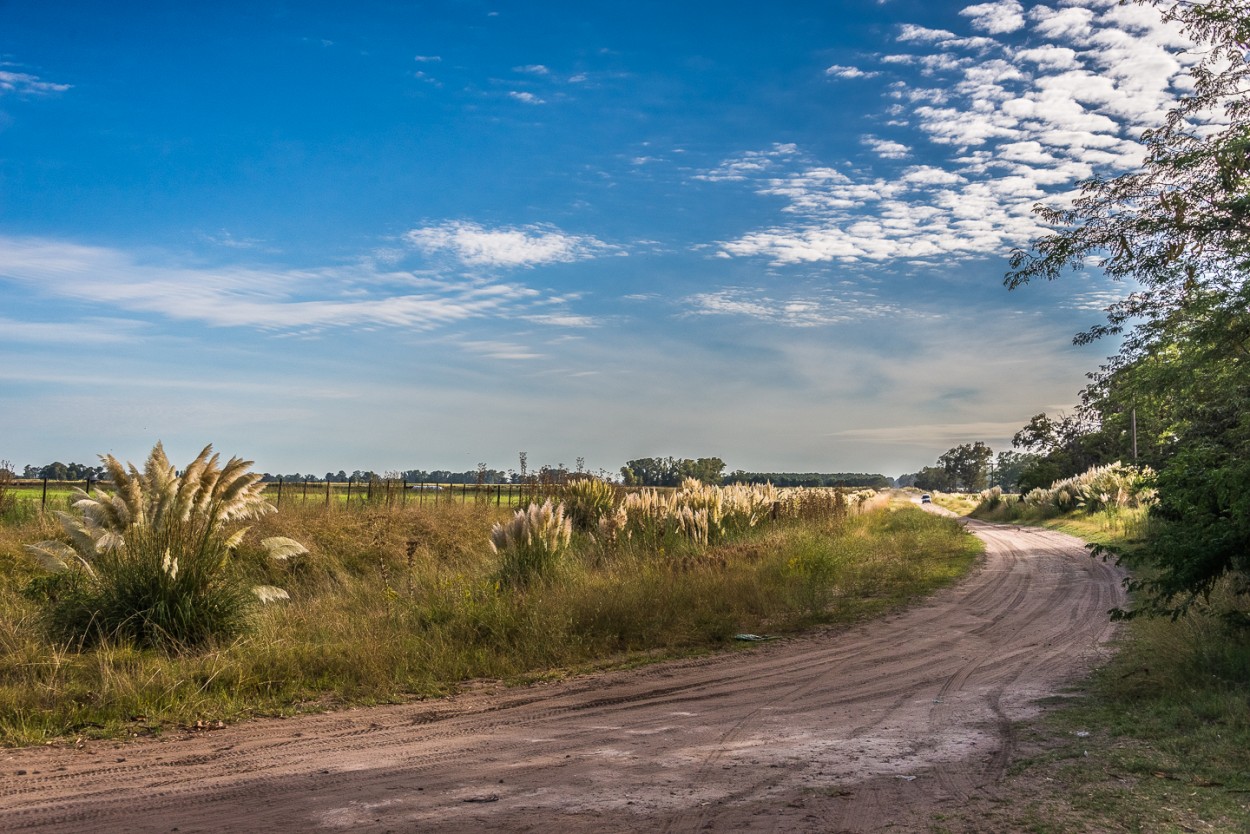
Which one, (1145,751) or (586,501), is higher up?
(586,501)

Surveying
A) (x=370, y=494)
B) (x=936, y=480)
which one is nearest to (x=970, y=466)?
(x=936, y=480)

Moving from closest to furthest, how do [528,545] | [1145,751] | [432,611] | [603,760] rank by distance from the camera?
[603,760] → [1145,751] → [432,611] → [528,545]

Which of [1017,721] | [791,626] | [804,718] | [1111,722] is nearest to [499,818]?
[804,718]

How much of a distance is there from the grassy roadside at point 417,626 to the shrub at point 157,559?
307mm

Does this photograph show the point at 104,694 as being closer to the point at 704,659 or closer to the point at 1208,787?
the point at 704,659

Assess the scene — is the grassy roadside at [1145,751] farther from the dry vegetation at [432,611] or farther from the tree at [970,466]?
the tree at [970,466]

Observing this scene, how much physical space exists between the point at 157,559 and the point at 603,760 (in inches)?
226

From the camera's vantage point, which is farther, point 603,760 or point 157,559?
point 157,559

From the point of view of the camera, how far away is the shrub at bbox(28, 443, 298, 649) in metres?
8.80

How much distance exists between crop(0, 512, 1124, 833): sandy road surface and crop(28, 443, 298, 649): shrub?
2.57 meters

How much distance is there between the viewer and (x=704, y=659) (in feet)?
32.7

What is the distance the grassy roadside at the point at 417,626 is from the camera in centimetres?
724

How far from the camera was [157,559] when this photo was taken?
354 inches

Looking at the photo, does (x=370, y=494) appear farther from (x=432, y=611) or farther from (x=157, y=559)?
(x=157, y=559)
